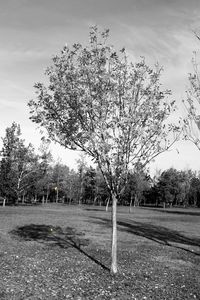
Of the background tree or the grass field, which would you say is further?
the background tree

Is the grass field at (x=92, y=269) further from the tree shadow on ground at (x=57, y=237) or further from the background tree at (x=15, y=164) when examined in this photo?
the background tree at (x=15, y=164)

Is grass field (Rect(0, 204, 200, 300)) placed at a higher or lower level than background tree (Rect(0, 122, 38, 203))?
lower

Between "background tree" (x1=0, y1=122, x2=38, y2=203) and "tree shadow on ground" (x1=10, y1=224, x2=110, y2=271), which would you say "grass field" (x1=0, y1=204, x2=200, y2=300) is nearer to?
"tree shadow on ground" (x1=10, y1=224, x2=110, y2=271)

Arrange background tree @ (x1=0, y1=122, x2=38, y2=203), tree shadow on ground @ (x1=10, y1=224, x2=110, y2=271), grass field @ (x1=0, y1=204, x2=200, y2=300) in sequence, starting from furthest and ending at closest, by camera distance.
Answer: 1. background tree @ (x1=0, y1=122, x2=38, y2=203)
2. tree shadow on ground @ (x1=10, y1=224, x2=110, y2=271)
3. grass field @ (x1=0, y1=204, x2=200, y2=300)

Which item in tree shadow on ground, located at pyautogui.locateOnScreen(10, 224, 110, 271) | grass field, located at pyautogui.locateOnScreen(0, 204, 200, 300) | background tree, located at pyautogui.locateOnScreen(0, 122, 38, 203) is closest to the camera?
grass field, located at pyautogui.locateOnScreen(0, 204, 200, 300)

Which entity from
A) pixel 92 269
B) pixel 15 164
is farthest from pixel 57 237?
pixel 15 164

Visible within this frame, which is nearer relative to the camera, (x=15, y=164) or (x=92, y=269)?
(x=92, y=269)

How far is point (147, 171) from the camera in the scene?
13.8m

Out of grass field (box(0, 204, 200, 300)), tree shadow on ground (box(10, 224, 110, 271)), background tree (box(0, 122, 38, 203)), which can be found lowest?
grass field (box(0, 204, 200, 300))

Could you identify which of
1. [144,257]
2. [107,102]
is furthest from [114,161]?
[144,257]

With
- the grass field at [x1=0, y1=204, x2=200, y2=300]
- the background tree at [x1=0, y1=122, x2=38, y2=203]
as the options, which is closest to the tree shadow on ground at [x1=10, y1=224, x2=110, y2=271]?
the grass field at [x1=0, y1=204, x2=200, y2=300]

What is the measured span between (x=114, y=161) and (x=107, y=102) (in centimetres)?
255

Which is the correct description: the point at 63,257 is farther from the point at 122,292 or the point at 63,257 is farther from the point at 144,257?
the point at 122,292

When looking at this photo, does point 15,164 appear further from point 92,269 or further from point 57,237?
point 92,269
